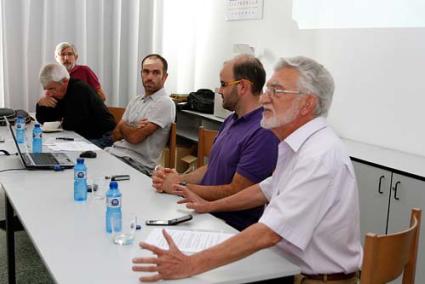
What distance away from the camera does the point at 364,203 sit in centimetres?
294

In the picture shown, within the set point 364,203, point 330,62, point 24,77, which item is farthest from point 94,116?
point 364,203

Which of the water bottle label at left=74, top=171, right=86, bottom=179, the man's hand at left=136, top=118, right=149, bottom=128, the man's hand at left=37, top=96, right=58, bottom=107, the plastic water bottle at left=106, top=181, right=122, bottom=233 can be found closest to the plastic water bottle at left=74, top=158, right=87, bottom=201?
the water bottle label at left=74, top=171, right=86, bottom=179

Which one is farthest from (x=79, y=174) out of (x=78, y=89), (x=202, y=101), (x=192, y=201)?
(x=202, y=101)

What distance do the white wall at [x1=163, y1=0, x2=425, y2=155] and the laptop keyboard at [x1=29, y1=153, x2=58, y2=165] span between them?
210cm

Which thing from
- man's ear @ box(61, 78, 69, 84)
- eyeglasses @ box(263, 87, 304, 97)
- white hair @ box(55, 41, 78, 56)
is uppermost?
white hair @ box(55, 41, 78, 56)

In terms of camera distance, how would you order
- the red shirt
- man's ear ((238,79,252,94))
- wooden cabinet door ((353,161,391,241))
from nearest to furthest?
man's ear ((238,79,252,94)) < wooden cabinet door ((353,161,391,241)) < the red shirt

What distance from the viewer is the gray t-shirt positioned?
12.1ft

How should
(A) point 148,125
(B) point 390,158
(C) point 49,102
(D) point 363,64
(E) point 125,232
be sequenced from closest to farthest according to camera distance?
(E) point 125,232, (B) point 390,158, (D) point 363,64, (A) point 148,125, (C) point 49,102

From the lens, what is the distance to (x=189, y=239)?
5.60ft

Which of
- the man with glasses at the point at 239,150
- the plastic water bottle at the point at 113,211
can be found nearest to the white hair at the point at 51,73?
the man with glasses at the point at 239,150

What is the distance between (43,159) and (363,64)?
2.24 m

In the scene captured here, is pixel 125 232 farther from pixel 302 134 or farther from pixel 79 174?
pixel 302 134

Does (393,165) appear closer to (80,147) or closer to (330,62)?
(330,62)

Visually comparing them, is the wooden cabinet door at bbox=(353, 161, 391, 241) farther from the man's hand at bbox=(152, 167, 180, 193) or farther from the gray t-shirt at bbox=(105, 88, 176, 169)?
the gray t-shirt at bbox=(105, 88, 176, 169)
